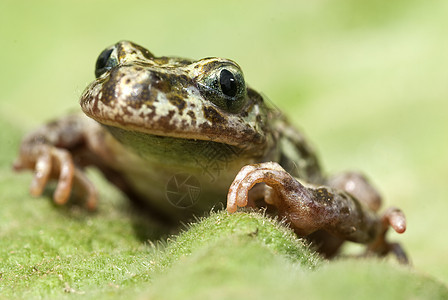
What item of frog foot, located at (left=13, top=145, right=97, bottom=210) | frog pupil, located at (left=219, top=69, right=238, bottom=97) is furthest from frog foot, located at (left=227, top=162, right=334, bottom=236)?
A: frog foot, located at (left=13, top=145, right=97, bottom=210)

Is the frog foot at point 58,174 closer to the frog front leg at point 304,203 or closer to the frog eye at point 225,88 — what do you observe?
the frog eye at point 225,88

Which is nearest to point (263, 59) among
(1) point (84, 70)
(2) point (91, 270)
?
(1) point (84, 70)

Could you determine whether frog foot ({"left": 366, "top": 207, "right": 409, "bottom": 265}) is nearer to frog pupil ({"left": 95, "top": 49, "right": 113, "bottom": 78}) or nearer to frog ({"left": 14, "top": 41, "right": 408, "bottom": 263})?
frog ({"left": 14, "top": 41, "right": 408, "bottom": 263})

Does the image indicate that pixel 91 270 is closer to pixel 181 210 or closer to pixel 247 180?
pixel 247 180

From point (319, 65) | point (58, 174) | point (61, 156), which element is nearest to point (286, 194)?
point (61, 156)

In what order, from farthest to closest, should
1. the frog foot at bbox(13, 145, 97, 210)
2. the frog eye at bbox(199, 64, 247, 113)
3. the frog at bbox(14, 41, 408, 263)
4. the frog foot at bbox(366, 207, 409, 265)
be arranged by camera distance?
the frog foot at bbox(13, 145, 97, 210)
the frog foot at bbox(366, 207, 409, 265)
the frog eye at bbox(199, 64, 247, 113)
the frog at bbox(14, 41, 408, 263)

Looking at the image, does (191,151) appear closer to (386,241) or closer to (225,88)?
(225,88)
